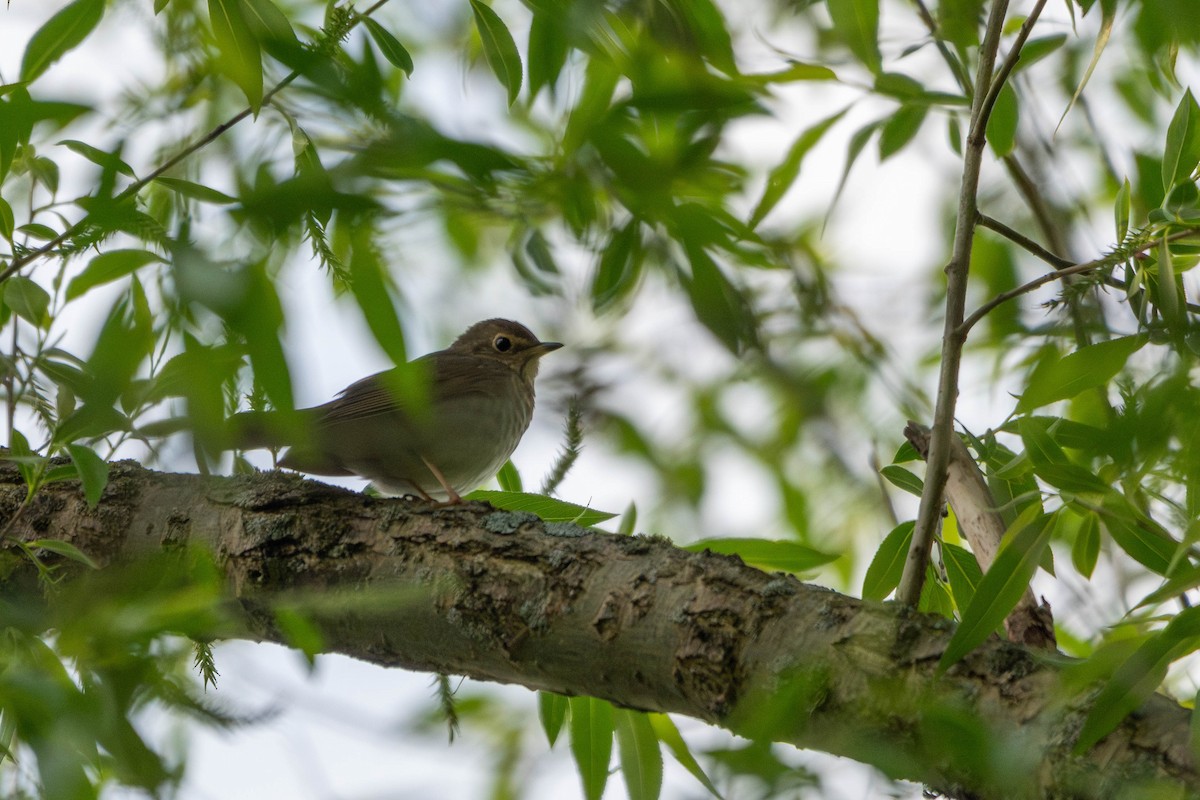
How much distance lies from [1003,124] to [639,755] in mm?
2061

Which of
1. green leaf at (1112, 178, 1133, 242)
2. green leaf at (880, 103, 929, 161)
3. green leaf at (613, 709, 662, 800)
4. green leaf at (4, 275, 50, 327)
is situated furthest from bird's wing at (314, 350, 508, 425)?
green leaf at (1112, 178, 1133, 242)

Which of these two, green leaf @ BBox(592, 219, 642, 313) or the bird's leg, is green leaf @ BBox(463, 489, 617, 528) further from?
green leaf @ BBox(592, 219, 642, 313)

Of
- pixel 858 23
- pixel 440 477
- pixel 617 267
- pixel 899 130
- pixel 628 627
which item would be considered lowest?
pixel 628 627

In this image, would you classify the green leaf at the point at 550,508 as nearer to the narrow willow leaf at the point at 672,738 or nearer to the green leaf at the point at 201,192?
the narrow willow leaf at the point at 672,738

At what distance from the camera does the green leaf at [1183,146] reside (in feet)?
7.44

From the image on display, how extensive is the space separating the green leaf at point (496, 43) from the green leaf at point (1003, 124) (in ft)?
4.92

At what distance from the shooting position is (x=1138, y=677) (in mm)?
1771

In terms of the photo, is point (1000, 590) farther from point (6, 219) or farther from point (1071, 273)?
point (6, 219)

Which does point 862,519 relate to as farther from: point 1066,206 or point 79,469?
point 79,469

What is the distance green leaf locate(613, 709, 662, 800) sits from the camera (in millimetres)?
2746

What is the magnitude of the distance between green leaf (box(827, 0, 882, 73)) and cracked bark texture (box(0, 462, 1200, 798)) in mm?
1284

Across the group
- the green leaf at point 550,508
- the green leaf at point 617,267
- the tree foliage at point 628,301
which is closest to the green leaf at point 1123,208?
the tree foliage at point 628,301

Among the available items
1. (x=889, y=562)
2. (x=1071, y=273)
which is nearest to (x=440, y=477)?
(x=889, y=562)

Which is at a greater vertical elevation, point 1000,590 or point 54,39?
point 54,39
